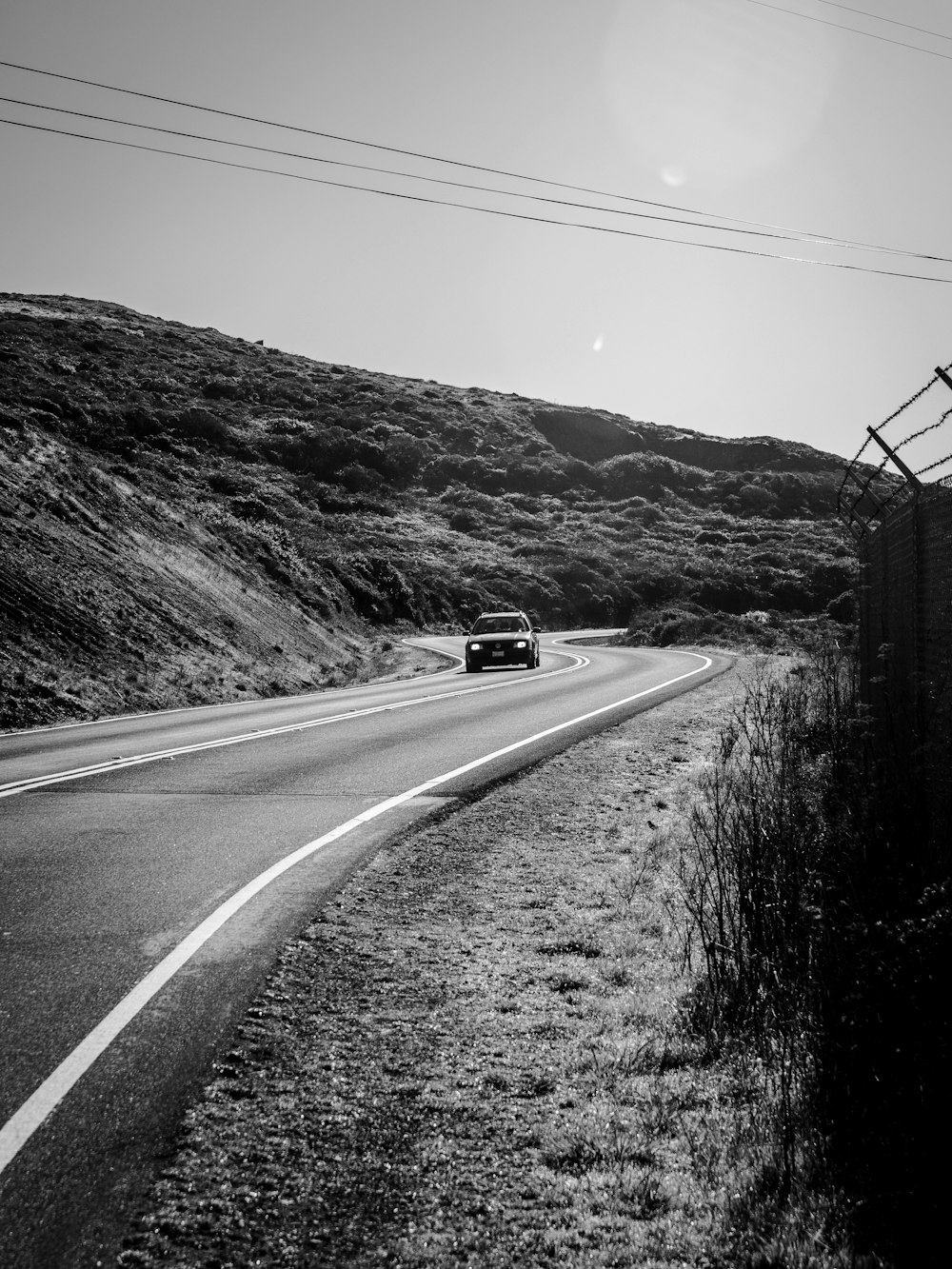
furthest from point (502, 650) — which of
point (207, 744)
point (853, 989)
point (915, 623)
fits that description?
point (853, 989)

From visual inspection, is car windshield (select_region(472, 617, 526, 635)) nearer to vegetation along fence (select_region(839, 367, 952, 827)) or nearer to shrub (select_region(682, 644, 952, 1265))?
vegetation along fence (select_region(839, 367, 952, 827))

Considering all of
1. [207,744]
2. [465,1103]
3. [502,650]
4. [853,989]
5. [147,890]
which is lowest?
[465,1103]

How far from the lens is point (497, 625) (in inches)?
1200

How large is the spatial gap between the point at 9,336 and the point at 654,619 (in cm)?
4072

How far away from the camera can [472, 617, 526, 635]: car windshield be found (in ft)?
98.7

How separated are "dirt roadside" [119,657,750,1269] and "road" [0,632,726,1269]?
21 cm

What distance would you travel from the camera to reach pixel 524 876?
694 centimetres

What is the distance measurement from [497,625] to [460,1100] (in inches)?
1059

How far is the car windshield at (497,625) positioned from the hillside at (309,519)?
3.88m

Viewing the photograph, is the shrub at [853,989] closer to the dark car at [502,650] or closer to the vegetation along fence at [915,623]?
the vegetation along fence at [915,623]

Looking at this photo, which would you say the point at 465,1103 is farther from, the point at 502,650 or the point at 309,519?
the point at 309,519

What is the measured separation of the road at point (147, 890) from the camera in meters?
3.29

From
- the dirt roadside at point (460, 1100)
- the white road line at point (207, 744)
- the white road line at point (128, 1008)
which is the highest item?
the white road line at point (207, 744)

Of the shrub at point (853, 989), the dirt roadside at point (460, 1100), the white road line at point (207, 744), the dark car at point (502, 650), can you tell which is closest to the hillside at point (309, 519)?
the dark car at point (502, 650)
